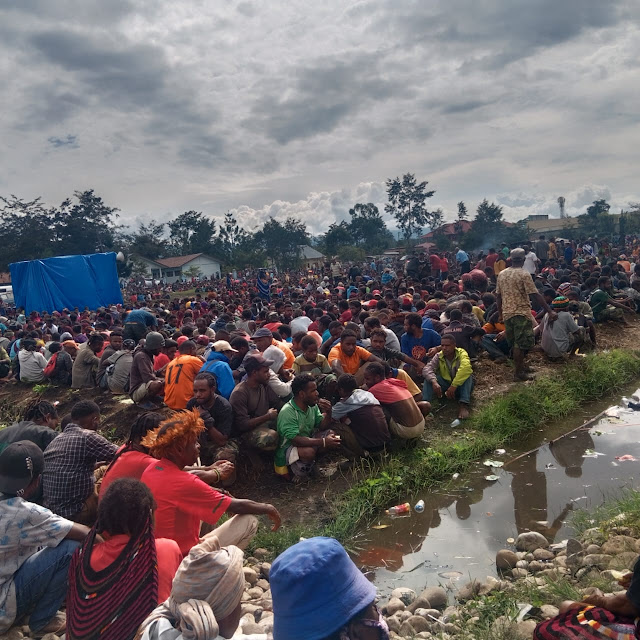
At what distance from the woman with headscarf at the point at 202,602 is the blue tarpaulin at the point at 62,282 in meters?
21.8

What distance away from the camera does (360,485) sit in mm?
5668

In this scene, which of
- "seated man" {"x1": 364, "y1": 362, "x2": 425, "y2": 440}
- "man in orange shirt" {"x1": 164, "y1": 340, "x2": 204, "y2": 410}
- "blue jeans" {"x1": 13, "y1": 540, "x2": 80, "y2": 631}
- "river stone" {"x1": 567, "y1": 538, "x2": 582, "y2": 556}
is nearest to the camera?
"blue jeans" {"x1": 13, "y1": 540, "x2": 80, "y2": 631}

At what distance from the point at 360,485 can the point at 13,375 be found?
33.9 feet

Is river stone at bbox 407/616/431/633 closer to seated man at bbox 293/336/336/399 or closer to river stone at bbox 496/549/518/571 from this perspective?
river stone at bbox 496/549/518/571

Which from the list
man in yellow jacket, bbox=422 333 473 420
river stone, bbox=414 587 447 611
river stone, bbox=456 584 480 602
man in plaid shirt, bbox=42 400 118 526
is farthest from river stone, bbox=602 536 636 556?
man in plaid shirt, bbox=42 400 118 526

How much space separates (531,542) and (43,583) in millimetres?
3705

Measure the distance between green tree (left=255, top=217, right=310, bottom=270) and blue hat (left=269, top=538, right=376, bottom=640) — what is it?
59.1 m

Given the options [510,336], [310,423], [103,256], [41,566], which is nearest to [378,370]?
[310,423]

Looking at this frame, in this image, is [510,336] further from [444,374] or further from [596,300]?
[596,300]

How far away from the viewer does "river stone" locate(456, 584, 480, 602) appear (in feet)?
12.3

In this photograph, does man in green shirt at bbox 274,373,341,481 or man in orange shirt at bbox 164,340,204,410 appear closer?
man in green shirt at bbox 274,373,341,481

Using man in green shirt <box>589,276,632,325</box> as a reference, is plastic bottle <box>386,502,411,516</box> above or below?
below

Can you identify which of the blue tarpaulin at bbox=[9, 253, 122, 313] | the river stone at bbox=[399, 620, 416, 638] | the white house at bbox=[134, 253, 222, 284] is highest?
the white house at bbox=[134, 253, 222, 284]

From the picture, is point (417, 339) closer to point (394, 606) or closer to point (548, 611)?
point (394, 606)
